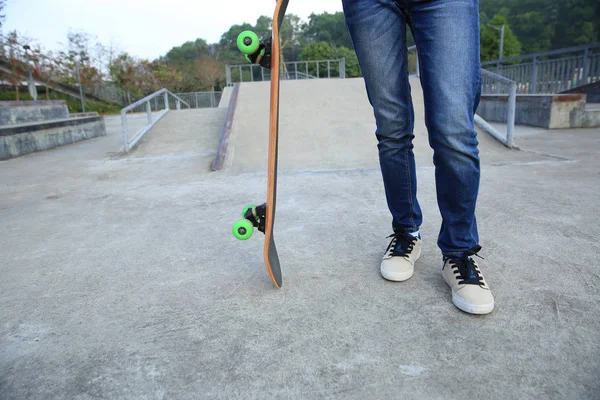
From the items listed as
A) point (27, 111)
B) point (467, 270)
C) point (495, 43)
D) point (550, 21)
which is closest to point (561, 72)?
point (467, 270)

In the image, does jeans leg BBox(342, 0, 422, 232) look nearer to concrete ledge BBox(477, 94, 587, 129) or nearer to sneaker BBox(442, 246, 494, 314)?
sneaker BBox(442, 246, 494, 314)

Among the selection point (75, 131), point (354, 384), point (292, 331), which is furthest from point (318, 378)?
point (75, 131)

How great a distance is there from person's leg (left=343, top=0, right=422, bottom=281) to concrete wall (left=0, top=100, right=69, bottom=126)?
829 cm

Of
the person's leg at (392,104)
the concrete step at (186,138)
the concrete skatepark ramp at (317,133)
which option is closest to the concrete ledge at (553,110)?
the concrete skatepark ramp at (317,133)

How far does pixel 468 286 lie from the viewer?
1.39 meters

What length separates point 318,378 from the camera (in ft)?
3.50

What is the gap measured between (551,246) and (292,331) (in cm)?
131

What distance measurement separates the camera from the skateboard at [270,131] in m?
1.43

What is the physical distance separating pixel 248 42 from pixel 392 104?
0.58 m

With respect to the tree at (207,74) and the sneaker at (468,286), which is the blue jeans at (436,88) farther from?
the tree at (207,74)

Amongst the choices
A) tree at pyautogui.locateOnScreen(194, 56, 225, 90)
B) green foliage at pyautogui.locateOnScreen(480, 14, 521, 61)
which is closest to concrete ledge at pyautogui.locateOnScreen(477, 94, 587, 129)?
green foliage at pyautogui.locateOnScreen(480, 14, 521, 61)

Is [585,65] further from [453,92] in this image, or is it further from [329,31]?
[329,31]

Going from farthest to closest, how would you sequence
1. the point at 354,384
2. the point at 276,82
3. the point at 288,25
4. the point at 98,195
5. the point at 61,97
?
the point at 288,25
the point at 61,97
the point at 98,195
the point at 276,82
the point at 354,384

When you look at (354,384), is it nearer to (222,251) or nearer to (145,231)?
(222,251)
